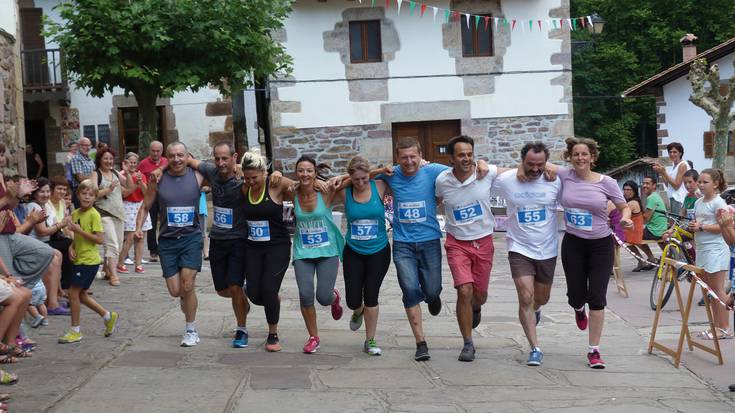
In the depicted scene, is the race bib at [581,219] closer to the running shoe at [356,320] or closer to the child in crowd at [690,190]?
the running shoe at [356,320]

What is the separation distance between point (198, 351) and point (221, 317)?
6.01 feet

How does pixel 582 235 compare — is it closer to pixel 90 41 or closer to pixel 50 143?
pixel 90 41

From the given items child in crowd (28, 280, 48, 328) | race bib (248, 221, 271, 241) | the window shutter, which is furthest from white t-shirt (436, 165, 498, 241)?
the window shutter

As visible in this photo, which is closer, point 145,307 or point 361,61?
point 145,307

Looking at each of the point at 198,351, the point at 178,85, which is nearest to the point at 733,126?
the point at 178,85

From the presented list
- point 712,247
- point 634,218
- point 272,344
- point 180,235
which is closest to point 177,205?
point 180,235

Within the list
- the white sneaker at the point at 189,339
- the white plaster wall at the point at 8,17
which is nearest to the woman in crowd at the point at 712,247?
the white sneaker at the point at 189,339

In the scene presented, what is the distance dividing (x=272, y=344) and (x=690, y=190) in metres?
6.28

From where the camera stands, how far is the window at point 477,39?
21.9 meters

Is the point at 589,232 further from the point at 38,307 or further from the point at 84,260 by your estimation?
the point at 38,307

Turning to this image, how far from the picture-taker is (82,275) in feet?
27.7

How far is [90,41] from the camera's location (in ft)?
44.2

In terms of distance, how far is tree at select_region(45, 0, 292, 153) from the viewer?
13492 mm

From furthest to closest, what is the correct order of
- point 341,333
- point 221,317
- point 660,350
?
point 221,317, point 341,333, point 660,350
